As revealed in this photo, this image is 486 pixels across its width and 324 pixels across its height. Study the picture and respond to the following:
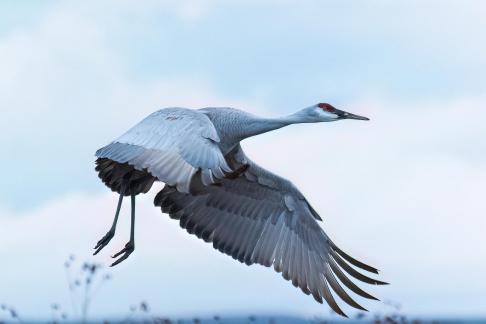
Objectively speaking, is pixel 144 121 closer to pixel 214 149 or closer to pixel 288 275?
pixel 214 149

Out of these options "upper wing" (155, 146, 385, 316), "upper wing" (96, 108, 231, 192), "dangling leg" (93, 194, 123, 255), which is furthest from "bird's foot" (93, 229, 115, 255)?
"upper wing" (96, 108, 231, 192)

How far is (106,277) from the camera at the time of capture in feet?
35.9

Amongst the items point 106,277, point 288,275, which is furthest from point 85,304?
point 288,275

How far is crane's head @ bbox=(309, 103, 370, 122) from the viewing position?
39.1ft

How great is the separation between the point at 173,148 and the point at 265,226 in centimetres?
289

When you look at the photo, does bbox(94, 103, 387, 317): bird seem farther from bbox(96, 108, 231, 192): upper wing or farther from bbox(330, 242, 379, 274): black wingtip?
bbox(96, 108, 231, 192): upper wing

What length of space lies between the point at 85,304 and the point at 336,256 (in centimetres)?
290

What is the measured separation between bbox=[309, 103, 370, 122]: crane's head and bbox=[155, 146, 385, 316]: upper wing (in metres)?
0.88

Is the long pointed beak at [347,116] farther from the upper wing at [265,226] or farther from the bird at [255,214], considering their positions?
the upper wing at [265,226]

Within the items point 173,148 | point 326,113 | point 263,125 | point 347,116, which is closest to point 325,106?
point 326,113

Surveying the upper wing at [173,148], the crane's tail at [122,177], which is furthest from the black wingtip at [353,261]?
the upper wing at [173,148]

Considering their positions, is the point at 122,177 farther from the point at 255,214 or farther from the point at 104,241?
the point at 255,214

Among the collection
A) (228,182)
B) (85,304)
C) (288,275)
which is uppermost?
(228,182)

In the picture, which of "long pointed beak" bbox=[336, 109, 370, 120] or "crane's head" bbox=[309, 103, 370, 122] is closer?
"crane's head" bbox=[309, 103, 370, 122]
